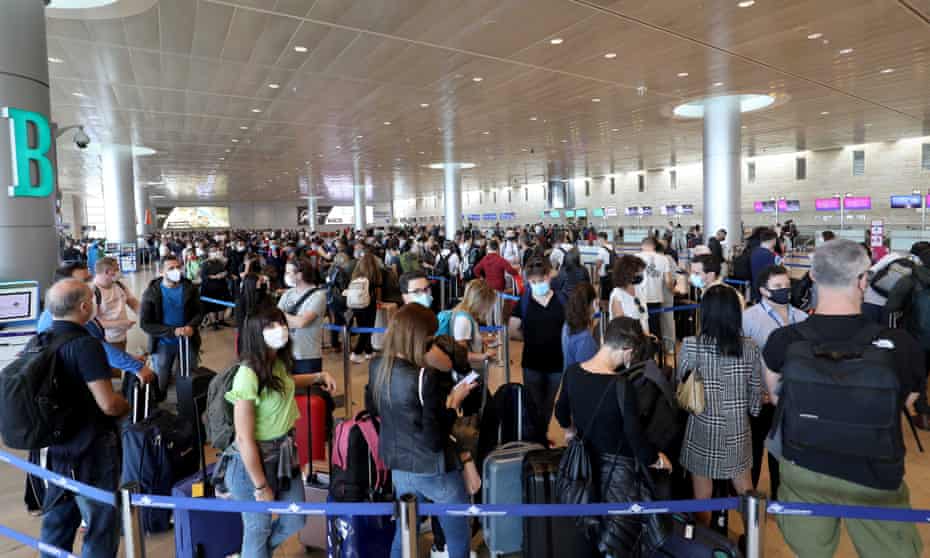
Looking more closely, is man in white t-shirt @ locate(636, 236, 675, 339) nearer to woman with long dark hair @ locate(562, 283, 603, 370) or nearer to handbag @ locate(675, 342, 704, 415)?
woman with long dark hair @ locate(562, 283, 603, 370)

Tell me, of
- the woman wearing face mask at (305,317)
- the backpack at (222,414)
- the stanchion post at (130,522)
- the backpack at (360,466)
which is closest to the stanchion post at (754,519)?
the backpack at (360,466)

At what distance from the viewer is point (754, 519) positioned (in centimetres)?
244

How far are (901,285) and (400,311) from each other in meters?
5.70

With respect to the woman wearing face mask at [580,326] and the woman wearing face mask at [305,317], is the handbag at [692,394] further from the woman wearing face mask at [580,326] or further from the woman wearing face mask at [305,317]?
the woman wearing face mask at [305,317]

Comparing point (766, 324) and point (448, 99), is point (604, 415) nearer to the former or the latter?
point (766, 324)

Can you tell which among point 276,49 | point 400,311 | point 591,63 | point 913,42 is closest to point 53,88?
point 276,49

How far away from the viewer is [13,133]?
→ 6.60 m

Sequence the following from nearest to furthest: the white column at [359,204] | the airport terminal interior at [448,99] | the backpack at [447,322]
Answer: the backpack at [447,322], the airport terminal interior at [448,99], the white column at [359,204]

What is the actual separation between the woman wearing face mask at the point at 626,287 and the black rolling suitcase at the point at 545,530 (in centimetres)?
273

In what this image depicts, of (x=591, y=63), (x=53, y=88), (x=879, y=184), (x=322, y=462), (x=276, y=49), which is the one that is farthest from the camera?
(x=879, y=184)

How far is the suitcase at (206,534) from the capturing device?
11.2 feet

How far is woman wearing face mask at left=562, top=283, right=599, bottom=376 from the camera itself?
4.32 metres

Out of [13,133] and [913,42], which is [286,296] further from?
[913,42]

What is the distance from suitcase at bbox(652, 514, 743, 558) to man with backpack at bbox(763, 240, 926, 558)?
40cm
